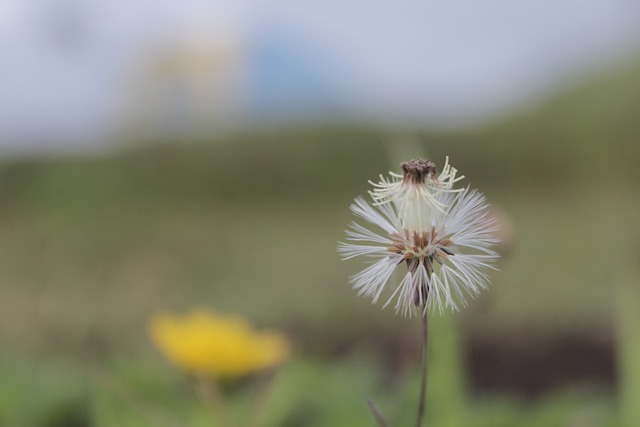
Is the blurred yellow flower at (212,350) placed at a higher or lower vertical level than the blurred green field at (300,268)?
lower

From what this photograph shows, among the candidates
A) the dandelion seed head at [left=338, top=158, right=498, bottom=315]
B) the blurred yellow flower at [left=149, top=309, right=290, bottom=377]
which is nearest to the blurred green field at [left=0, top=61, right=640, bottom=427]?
the blurred yellow flower at [left=149, top=309, right=290, bottom=377]

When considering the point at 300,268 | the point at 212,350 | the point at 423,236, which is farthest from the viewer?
the point at 300,268

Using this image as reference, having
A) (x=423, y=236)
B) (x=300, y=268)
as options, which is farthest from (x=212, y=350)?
(x=300, y=268)

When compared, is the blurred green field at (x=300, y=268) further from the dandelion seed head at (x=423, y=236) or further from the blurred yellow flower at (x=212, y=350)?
the dandelion seed head at (x=423, y=236)

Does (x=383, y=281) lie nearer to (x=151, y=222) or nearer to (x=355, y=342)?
(x=355, y=342)

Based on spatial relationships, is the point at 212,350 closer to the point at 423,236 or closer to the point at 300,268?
the point at 423,236

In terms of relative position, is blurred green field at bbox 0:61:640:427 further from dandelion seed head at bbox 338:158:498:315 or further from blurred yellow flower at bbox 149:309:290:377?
dandelion seed head at bbox 338:158:498:315

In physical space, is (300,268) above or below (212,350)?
above

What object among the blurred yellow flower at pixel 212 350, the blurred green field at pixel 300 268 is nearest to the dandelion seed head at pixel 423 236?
the blurred green field at pixel 300 268
